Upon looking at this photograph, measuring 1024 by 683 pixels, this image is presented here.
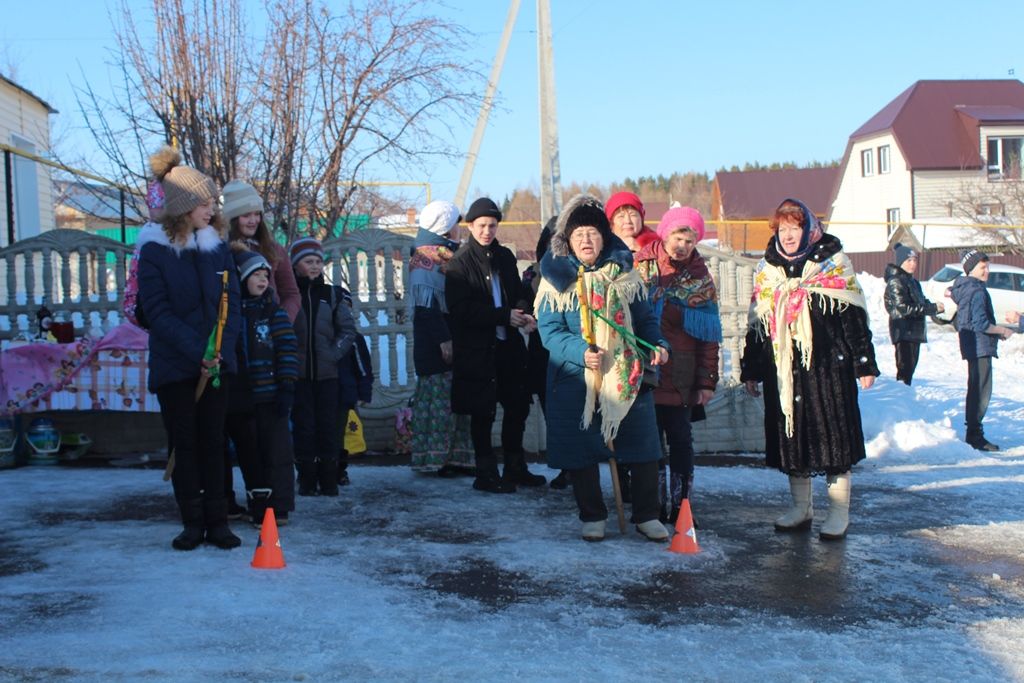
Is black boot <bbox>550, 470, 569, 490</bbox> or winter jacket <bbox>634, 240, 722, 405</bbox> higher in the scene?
winter jacket <bbox>634, 240, 722, 405</bbox>

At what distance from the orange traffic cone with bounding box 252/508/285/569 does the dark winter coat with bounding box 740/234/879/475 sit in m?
2.84

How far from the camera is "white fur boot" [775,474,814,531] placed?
6258 mm

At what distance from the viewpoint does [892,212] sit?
4806 centimetres

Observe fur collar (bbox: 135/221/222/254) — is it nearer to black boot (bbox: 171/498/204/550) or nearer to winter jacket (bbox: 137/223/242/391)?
winter jacket (bbox: 137/223/242/391)

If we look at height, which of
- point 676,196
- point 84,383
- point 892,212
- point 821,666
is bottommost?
point 821,666

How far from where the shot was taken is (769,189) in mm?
63094

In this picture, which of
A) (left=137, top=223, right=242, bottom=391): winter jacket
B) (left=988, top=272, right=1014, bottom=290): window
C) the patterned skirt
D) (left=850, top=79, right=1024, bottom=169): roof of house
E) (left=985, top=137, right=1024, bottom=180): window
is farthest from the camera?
(left=850, top=79, right=1024, bottom=169): roof of house

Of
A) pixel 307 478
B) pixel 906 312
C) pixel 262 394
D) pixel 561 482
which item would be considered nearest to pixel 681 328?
pixel 561 482

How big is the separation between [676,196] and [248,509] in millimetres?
97871

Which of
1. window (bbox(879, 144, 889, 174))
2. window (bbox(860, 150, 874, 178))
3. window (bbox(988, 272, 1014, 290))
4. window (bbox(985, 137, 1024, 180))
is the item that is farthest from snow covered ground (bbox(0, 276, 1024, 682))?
window (bbox(860, 150, 874, 178))

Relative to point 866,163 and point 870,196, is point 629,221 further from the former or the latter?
point 866,163

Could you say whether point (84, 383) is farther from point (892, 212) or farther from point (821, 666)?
point (892, 212)

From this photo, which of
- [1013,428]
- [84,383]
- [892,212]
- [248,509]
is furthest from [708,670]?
[892,212]

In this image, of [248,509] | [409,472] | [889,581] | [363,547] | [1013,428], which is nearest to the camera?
[889,581]
